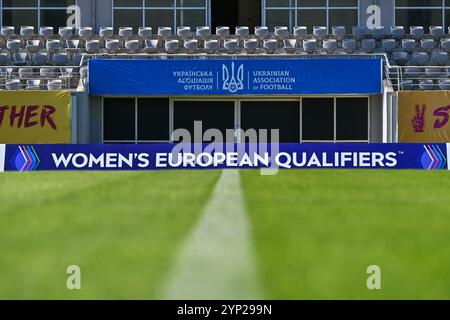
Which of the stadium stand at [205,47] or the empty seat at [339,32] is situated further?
the empty seat at [339,32]

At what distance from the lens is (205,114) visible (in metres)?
27.5

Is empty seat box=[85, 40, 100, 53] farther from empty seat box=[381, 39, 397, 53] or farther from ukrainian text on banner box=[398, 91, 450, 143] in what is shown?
ukrainian text on banner box=[398, 91, 450, 143]

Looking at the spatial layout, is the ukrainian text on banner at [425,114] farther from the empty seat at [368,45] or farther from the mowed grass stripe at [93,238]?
the mowed grass stripe at [93,238]

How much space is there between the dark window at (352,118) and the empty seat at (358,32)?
10.4 ft

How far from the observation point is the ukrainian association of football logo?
2562cm

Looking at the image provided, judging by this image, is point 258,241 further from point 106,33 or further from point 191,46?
point 106,33

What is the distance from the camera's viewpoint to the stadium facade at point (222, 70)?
25.1 metres

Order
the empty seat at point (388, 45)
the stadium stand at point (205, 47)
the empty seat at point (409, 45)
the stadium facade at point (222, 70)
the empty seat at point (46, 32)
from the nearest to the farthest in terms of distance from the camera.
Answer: the stadium facade at point (222, 70), the stadium stand at point (205, 47), the empty seat at point (388, 45), the empty seat at point (409, 45), the empty seat at point (46, 32)

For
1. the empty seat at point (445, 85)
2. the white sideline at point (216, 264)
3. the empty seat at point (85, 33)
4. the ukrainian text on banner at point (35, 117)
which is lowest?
the white sideline at point (216, 264)

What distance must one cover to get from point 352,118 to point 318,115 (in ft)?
3.92

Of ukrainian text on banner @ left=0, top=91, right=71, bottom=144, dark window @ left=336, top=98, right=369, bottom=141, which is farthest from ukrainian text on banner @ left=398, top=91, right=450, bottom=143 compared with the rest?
ukrainian text on banner @ left=0, top=91, right=71, bottom=144

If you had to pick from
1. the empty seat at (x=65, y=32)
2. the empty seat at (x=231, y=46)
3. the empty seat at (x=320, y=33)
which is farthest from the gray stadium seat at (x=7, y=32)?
the empty seat at (x=320, y=33)

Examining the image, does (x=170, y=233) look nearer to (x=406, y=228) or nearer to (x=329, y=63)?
(x=406, y=228)

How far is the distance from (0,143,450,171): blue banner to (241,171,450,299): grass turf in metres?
8.96
